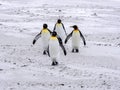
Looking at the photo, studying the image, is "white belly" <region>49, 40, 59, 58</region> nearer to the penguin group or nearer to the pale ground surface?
the penguin group

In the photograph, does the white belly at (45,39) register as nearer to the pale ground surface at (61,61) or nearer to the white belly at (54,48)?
the pale ground surface at (61,61)

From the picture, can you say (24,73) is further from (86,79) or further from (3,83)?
(86,79)

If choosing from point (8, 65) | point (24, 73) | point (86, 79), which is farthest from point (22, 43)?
point (86, 79)

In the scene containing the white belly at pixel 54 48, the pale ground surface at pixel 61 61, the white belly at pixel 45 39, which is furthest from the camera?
the white belly at pixel 45 39

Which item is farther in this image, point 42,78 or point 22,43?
point 22,43

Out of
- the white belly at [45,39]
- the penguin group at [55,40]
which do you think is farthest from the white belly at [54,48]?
the white belly at [45,39]

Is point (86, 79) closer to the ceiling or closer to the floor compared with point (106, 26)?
closer to the floor

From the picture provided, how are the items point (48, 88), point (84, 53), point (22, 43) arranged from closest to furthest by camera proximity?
1. point (48, 88)
2. point (84, 53)
3. point (22, 43)

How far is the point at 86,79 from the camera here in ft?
32.9

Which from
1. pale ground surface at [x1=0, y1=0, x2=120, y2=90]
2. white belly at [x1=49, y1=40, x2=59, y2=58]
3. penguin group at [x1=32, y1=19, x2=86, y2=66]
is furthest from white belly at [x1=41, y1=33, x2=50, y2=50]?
white belly at [x1=49, y1=40, x2=59, y2=58]

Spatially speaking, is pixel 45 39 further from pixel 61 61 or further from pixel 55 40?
pixel 55 40

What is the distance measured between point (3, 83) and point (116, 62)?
4.74 metres

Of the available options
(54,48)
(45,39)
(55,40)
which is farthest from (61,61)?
(45,39)

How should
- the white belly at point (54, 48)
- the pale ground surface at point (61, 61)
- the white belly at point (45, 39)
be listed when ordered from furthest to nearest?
1. the white belly at point (45, 39)
2. the white belly at point (54, 48)
3. the pale ground surface at point (61, 61)
